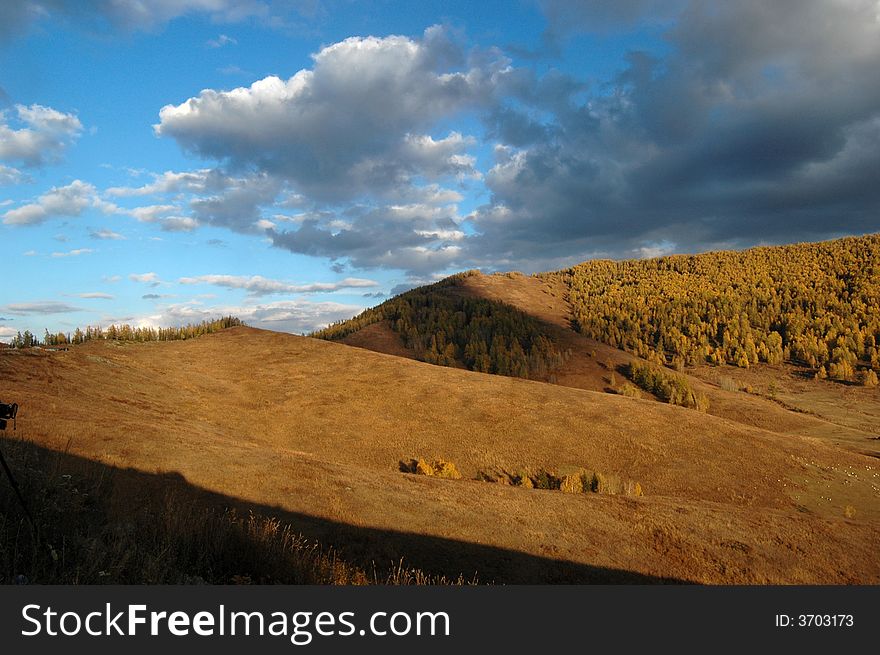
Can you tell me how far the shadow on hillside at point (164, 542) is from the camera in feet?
22.5

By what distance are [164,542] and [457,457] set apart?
999 inches

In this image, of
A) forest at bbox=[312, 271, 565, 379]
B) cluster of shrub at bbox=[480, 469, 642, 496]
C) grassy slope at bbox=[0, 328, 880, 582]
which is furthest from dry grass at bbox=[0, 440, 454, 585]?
forest at bbox=[312, 271, 565, 379]

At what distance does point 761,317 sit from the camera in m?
141

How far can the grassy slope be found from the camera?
1762 centimetres

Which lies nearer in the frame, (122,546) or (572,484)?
(122,546)

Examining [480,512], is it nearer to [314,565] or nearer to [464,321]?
[314,565]

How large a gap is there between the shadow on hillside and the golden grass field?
0.17m

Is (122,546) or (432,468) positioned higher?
(122,546)

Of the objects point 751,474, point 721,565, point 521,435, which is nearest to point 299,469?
point 721,565

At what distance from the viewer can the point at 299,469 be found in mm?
21250

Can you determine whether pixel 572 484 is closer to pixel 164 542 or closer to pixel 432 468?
pixel 432 468

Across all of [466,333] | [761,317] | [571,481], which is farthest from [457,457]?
[761,317]

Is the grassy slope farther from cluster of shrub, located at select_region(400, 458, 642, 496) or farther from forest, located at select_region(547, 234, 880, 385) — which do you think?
forest, located at select_region(547, 234, 880, 385)

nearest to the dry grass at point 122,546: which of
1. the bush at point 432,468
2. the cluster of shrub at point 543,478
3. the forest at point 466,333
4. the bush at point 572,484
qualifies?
the bush at point 432,468
